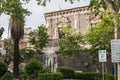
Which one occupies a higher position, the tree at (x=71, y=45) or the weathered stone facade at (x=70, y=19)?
the weathered stone facade at (x=70, y=19)

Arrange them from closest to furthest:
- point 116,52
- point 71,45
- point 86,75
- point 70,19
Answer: point 116,52
point 86,75
point 71,45
point 70,19

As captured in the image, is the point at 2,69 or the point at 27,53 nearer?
the point at 2,69

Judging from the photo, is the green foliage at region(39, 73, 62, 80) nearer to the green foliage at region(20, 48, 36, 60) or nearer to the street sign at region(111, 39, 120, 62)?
the street sign at region(111, 39, 120, 62)

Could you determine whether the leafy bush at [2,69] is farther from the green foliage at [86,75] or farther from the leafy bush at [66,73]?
the green foliage at [86,75]

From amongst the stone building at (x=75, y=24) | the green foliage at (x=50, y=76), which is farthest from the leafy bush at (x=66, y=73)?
the stone building at (x=75, y=24)

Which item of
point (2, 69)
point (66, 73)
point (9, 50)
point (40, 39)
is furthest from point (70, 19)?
point (2, 69)

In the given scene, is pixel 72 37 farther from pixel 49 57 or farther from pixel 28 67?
pixel 28 67

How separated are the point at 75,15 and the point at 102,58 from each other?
35078 millimetres

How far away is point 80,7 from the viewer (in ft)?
179

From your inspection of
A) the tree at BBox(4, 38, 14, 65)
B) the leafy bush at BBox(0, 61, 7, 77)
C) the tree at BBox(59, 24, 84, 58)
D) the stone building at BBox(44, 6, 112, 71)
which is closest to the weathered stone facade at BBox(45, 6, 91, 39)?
the stone building at BBox(44, 6, 112, 71)

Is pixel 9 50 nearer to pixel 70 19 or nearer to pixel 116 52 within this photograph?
pixel 70 19

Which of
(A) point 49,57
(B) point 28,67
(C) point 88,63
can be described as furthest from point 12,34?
(C) point 88,63

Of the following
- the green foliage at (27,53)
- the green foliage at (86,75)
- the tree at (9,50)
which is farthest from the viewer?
the tree at (9,50)

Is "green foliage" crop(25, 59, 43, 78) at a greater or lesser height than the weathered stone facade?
lesser
